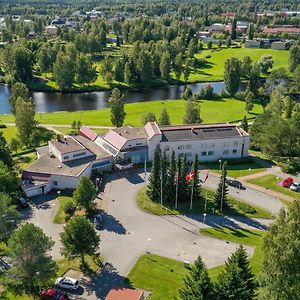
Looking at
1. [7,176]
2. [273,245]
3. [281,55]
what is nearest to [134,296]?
[273,245]

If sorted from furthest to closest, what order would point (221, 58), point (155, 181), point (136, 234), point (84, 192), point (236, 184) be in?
point (221, 58) → point (236, 184) → point (155, 181) → point (84, 192) → point (136, 234)

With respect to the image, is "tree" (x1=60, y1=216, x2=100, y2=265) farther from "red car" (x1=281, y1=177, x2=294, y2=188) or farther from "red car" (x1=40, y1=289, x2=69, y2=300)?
"red car" (x1=281, y1=177, x2=294, y2=188)

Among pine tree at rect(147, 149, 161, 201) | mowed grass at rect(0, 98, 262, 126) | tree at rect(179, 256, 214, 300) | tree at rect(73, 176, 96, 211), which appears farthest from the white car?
mowed grass at rect(0, 98, 262, 126)

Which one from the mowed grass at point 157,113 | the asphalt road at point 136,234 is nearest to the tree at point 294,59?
the mowed grass at point 157,113

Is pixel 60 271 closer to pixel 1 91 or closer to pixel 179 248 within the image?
pixel 179 248

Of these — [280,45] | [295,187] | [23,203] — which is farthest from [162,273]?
[280,45]

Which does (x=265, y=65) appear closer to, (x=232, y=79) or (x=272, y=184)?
(x=232, y=79)

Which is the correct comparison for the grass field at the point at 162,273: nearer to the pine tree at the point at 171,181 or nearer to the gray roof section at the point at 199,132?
the pine tree at the point at 171,181
